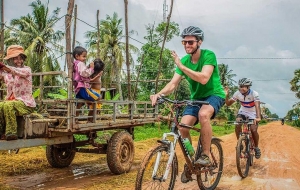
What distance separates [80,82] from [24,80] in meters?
1.35

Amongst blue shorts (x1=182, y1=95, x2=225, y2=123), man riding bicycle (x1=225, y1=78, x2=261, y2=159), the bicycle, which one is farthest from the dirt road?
blue shorts (x1=182, y1=95, x2=225, y2=123)

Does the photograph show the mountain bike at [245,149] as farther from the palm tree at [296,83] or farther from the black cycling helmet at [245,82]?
the palm tree at [296,83]

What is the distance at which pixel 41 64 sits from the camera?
2622 centimetres

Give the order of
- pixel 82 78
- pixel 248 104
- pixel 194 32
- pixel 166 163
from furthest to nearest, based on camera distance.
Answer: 1. pixel 248 104
2. pixel 82 78
3. pixel 194 32
4. pixel 166 163

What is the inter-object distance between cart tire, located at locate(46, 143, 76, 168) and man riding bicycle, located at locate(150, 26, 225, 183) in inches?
142

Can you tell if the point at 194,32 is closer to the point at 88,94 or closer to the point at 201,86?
the point at 201,86

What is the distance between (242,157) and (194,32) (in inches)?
137

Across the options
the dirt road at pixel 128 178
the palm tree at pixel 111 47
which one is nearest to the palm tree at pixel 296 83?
the palm tree at pixel 111 47

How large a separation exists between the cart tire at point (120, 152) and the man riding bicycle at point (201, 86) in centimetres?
236

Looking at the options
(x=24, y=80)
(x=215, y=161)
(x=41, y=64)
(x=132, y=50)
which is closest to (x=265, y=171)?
(x=215, y=161)

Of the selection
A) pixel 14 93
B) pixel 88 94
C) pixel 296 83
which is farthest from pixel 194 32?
Result: pixel 296 83

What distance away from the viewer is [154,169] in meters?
4.07

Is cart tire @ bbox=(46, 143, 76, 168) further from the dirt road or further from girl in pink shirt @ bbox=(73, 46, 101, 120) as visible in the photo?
girl in pink shirt @ bbox=(73, 46, 101, 120)

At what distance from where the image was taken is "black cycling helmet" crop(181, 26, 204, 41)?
4.56 meters
